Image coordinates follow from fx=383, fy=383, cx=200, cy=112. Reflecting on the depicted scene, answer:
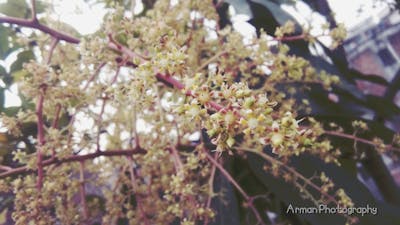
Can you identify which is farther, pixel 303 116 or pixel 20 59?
pixel 20 59

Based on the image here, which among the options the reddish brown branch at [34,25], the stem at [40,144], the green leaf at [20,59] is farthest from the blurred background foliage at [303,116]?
the stem at [40,144]

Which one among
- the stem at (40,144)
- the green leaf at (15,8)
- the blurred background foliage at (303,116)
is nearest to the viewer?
the stem at (40,144)

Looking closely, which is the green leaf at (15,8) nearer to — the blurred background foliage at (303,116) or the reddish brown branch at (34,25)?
the blurred background foliage at (303,116)

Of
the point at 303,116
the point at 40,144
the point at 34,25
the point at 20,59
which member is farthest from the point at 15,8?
the point at 303,116

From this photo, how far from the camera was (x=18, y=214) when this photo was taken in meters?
0.68

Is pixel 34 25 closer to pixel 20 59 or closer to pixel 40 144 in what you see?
pixel 40 144

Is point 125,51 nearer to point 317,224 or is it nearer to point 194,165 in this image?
point 194,165

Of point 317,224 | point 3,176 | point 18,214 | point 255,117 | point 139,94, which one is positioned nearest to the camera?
point 255,117

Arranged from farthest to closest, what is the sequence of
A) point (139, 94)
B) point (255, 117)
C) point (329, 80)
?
1. point (329, 80)
2. point (139, 94)
3. point (255, 117)

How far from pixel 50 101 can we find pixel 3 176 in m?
0.18

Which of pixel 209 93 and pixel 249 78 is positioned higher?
pixel 249 78

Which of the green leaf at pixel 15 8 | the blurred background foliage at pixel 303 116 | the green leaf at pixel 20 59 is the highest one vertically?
the green leaf at pixel 15 8

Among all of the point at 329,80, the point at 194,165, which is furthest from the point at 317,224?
the point at 329,80

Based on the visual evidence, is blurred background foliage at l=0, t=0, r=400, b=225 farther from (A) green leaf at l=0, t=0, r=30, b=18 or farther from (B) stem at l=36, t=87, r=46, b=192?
(B) stem at l=36, t=87, r=46, b=192
